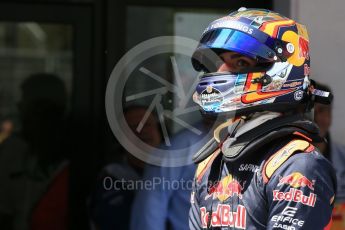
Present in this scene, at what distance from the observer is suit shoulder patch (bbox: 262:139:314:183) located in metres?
1.85

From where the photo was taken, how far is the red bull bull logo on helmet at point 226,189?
1.94 m

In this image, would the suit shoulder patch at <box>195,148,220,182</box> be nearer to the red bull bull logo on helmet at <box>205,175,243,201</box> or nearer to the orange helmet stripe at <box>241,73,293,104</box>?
the red bull bull logo on helmet at <box>205,175,243,201</box>

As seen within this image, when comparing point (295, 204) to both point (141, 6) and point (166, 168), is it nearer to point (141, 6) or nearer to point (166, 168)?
point (166, 168)

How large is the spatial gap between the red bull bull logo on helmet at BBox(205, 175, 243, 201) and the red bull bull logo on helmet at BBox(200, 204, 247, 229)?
3 cm

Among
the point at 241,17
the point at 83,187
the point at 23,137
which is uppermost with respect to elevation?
the point at 241,17

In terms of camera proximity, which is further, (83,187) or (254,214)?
(83,187)

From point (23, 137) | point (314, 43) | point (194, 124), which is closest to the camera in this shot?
point (314, 43)

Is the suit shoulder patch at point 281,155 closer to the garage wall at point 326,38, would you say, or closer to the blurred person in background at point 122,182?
the garage wall at point 326,38

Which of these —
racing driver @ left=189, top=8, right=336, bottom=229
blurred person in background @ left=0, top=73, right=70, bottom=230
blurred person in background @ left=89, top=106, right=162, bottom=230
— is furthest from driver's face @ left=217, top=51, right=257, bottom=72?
blurred person in background @ left=0, top=73, right=70, bottom=230

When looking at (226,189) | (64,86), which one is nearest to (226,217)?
(226,189)

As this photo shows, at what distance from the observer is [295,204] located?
1.79 metres

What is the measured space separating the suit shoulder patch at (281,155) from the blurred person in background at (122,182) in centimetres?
209

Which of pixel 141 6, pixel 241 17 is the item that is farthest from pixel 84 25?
pixel 241 17

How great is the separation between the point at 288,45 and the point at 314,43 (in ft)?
5.78
